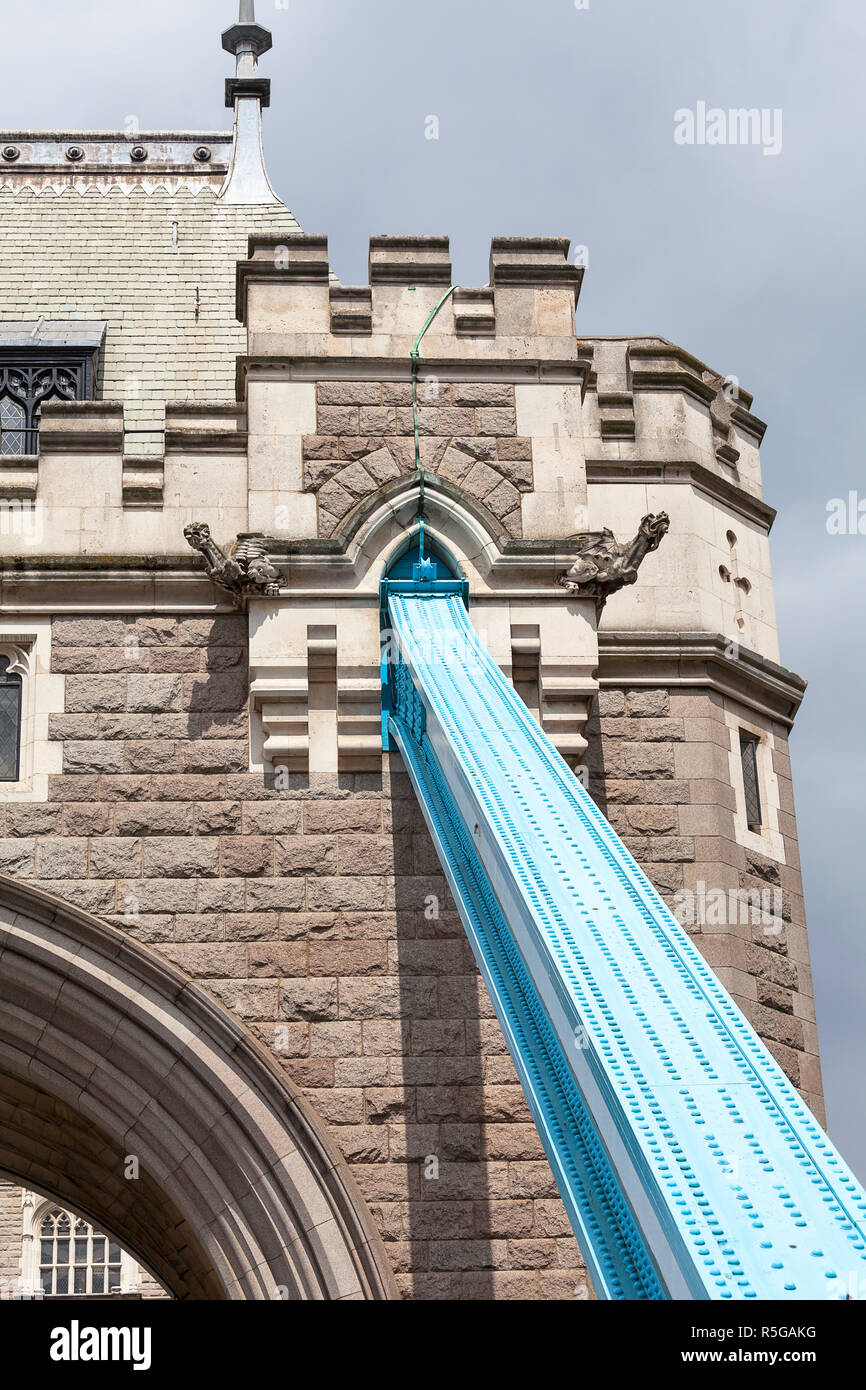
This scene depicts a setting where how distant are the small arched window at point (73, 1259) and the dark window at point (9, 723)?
2395cm

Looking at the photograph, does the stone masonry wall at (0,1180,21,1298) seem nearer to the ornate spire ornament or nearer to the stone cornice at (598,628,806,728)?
the ornate spire ornament

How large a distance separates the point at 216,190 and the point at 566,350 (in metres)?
9.78

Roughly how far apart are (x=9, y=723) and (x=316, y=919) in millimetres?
2067

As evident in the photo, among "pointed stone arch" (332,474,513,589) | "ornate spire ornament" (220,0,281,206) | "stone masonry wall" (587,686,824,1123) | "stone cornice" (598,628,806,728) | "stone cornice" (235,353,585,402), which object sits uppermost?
"ornate spire ornament" (220,0,281,206)

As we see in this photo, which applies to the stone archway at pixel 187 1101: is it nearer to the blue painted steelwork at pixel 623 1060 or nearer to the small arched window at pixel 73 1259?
the blue painted steelwork at pixel 623 1060

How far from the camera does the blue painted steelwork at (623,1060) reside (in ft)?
16.6

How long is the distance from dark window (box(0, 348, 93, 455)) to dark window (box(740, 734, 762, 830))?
286 inches

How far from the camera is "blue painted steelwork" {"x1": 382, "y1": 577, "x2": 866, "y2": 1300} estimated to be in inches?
200

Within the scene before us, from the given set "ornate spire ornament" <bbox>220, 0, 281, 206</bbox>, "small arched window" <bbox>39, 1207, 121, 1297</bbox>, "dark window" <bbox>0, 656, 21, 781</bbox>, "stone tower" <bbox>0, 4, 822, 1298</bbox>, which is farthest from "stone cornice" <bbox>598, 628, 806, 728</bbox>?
"small arched window" <bbox>39, 1207, 121, 1297</bbox>

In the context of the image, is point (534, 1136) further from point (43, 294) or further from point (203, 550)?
point (43, 294)

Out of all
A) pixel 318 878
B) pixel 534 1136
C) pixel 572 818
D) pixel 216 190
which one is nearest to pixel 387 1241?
pixel 534 1136

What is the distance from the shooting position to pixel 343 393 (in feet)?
36.8

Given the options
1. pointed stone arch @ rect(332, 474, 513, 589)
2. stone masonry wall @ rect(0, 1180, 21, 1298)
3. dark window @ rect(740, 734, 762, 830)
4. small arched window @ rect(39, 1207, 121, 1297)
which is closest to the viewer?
pointed stone arch @ rect(332, 474, 513, 589)
